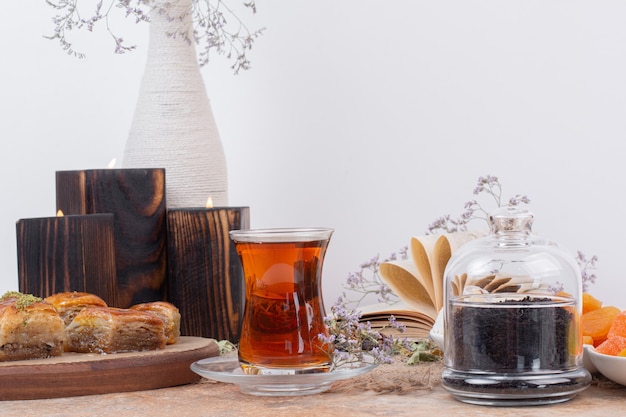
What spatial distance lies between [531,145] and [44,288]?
1.01 m

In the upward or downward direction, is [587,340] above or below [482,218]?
below

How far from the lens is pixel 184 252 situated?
1.31 metres

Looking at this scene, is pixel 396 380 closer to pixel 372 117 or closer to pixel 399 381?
pixel 399 381

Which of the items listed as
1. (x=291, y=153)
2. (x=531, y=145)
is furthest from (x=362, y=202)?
(x=531, y=145)

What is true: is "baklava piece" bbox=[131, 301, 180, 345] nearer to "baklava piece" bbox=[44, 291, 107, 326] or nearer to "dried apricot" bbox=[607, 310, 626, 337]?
"baklava piece" bbox=[44, 291, 107, 326]

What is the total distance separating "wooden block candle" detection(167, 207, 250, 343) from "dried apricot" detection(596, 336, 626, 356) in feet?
1.79

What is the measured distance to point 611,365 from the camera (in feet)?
3.03

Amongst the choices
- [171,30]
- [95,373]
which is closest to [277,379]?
[95,373]

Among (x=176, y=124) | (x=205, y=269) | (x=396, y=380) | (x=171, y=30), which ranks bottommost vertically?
(x=396, y=380)

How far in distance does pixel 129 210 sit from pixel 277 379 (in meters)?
0.46

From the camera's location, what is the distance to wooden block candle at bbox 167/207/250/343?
4.28 ft

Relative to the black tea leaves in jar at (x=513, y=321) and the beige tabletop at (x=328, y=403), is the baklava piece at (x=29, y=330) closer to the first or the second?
the beige tabletop at (x=328, y=403)

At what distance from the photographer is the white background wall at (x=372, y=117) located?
5.76ft

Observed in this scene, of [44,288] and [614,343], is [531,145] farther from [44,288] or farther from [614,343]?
[44,288]
